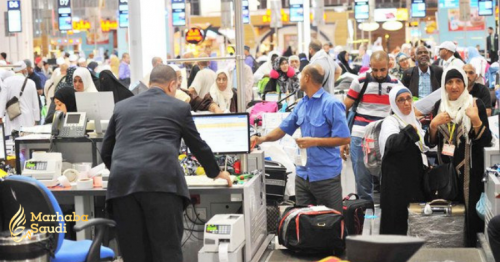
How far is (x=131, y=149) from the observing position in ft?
18.3

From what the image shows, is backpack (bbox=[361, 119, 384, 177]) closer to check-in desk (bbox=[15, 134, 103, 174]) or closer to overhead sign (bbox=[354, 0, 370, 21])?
check-in desk (bbox=[15, 134, 103, 174])

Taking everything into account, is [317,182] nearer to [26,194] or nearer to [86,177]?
[86,177]

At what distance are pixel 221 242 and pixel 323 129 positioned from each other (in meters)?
1.39

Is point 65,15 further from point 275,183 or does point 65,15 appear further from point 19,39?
point 275,183

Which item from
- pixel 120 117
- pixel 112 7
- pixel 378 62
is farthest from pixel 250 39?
pixel 120 117

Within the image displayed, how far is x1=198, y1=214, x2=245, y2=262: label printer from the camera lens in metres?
6.13

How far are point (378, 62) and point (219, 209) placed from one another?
2.34 m

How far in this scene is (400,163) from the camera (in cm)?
698

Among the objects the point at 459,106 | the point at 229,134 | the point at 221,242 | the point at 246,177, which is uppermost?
the point at 459,106

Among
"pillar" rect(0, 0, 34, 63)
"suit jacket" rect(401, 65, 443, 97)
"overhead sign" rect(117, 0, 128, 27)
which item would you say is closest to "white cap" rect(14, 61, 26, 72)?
"suit jacket" rect(401, 65, 443, 97)

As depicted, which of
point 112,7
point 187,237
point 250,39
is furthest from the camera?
point 112,7
